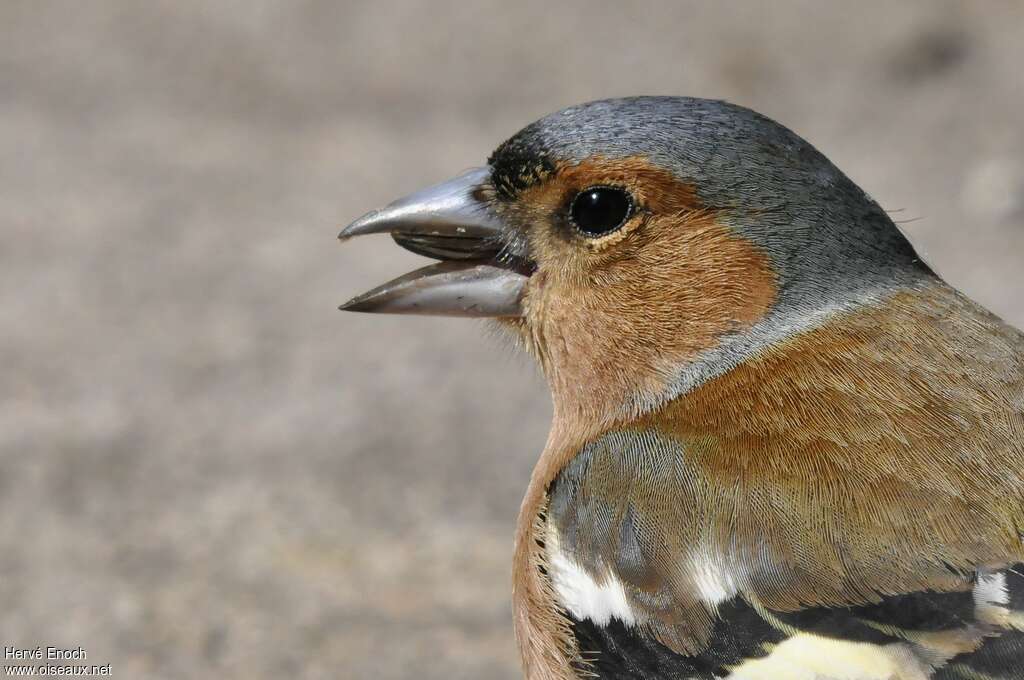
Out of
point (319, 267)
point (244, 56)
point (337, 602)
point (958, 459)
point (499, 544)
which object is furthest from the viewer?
point (244, 56)

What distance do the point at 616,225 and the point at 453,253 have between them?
46 centimetres

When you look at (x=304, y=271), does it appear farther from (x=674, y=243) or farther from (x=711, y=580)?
(x=711, y=580)

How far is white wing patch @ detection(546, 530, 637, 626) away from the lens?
270 centimetres

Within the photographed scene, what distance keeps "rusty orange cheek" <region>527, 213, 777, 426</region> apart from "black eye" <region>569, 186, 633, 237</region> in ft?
0.19

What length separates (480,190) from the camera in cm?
327

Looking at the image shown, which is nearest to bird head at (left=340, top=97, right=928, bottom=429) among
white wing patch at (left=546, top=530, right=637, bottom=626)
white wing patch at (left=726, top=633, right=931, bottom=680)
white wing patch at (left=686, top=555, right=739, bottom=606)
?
white wing patch at (left=546, top=530, right=637, bottom=626)

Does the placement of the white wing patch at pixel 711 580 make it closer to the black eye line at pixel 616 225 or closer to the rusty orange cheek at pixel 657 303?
the rusty orange cheek at pixel 657 303

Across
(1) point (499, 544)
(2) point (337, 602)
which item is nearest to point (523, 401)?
(1) point (499, 544)

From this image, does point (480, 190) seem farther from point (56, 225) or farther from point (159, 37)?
point (159, 37)

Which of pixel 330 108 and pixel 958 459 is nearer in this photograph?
pixel 958 459

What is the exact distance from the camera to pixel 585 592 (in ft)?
9.12

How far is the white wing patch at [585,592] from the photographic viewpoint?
2.70 metres

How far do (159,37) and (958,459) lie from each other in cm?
855

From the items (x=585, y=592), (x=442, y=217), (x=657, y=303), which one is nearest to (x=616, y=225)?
(x=657, y=303)
